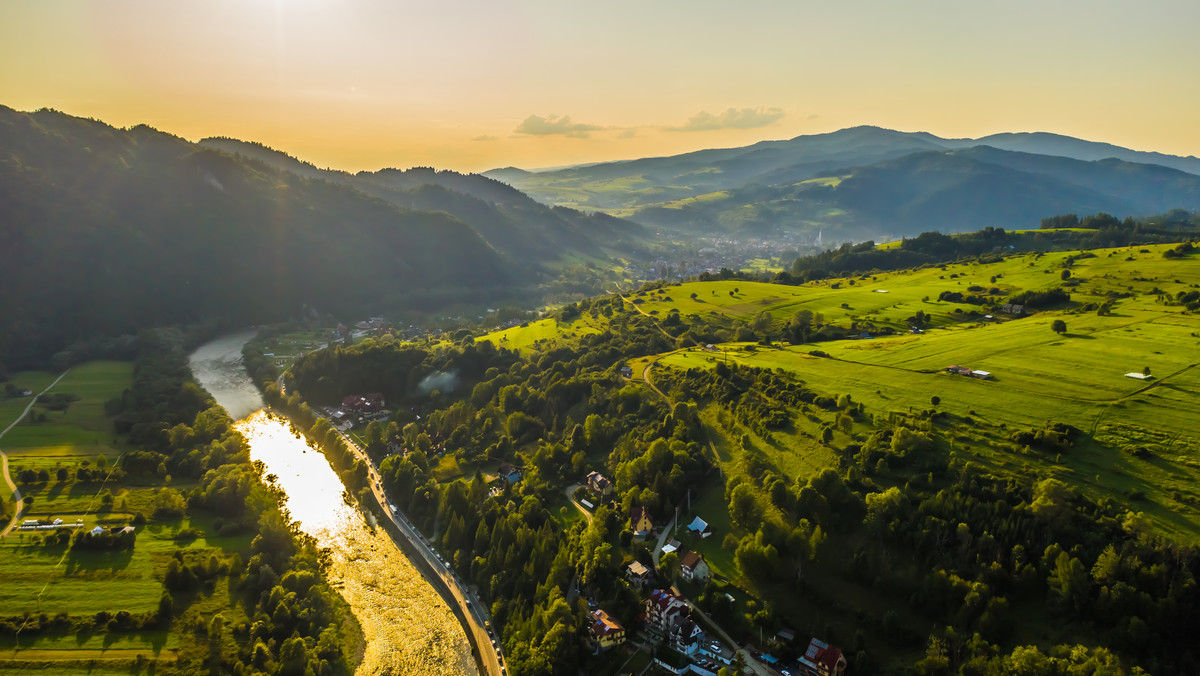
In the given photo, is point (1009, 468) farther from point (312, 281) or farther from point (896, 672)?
point (312, 281)

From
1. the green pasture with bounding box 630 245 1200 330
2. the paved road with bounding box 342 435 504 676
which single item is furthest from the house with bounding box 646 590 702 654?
the green pasture with bounding box 630 245 1200 330

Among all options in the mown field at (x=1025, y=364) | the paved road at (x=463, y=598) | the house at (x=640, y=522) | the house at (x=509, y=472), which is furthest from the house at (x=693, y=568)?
the house at (x=509, y=472)

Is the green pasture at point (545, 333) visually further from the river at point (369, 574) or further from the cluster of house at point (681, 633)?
the cluster of house at point (681, 633)

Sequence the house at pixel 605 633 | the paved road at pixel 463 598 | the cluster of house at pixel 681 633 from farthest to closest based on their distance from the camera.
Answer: the paved road at pixel 463 598 → the house at pixel 605 633 → the cluster of house at pixel 681 633

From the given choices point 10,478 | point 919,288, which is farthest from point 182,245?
point 919,288

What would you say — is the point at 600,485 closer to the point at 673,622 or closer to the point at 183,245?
the point at 673,622

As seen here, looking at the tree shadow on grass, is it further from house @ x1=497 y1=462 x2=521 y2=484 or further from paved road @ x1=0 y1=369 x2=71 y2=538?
house @ x1=497 y1=462 x2=521 y2=484
